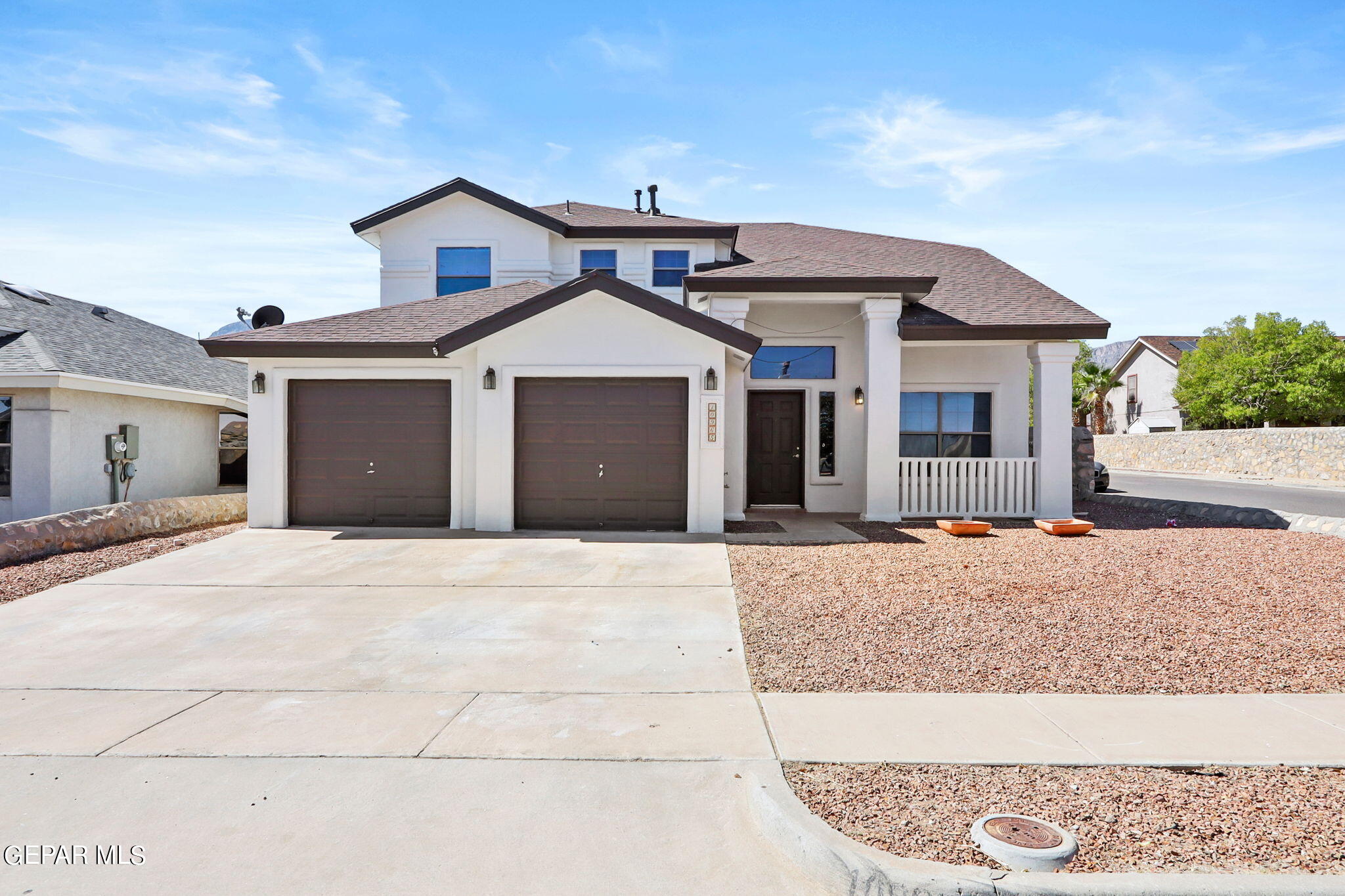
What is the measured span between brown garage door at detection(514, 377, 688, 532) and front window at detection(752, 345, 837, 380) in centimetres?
296

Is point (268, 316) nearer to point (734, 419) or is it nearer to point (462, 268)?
point (462, 268)

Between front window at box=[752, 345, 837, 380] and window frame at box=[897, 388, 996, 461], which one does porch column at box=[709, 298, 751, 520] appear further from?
window frame at box=[897, 388, 996, 461]

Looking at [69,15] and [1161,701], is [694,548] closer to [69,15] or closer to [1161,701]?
[1161,701]

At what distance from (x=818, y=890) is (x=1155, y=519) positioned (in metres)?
12.9

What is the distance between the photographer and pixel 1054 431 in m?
12.7

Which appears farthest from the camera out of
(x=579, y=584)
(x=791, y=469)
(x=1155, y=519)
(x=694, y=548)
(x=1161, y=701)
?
(x=791, y=469)

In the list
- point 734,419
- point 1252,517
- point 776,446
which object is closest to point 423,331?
point 734,419

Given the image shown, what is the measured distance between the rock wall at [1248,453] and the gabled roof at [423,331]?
23696 mm

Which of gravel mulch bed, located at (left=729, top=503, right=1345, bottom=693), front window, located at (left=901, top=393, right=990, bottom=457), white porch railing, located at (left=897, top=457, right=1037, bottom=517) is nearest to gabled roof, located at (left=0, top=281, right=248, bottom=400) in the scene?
gravel mulch bed, located at (left=729, top=503, right=1345, bottom=693)

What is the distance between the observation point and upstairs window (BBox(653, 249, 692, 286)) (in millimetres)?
16281

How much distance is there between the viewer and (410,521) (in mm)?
12062

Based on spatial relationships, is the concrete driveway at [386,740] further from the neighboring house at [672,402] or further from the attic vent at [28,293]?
the attic vent at [28,293]

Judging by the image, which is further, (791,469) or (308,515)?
(791,469)

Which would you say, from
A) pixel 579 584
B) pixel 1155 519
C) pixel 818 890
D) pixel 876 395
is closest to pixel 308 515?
pixel 579 584
